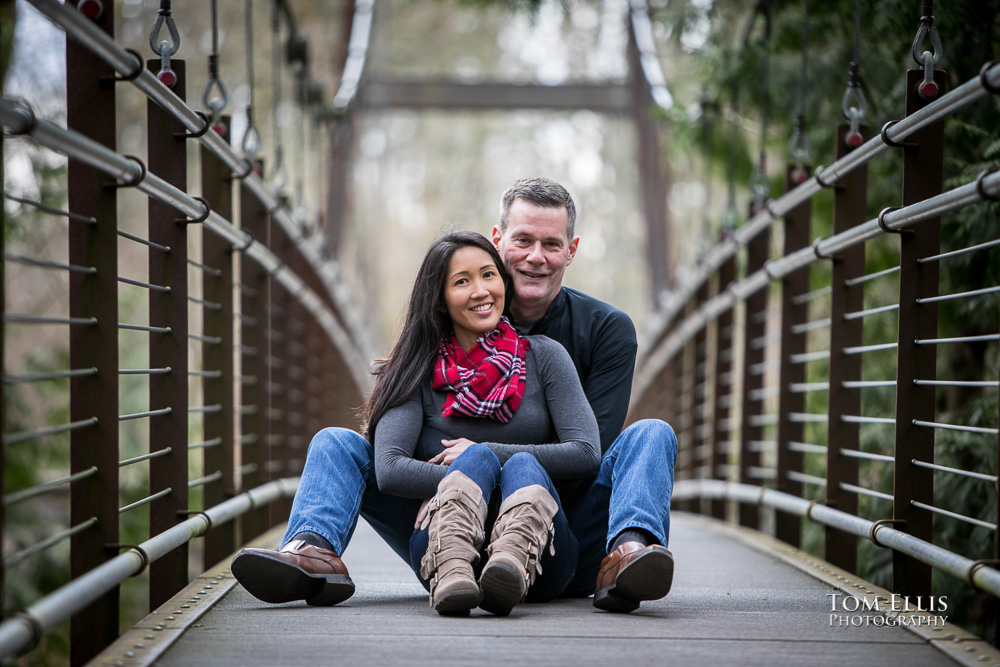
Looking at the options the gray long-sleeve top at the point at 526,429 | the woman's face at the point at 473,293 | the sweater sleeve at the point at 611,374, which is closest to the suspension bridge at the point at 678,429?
the gray long-sleeve top at the point at 526,429

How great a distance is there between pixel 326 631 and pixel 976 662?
0.88m

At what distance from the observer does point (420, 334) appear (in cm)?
195

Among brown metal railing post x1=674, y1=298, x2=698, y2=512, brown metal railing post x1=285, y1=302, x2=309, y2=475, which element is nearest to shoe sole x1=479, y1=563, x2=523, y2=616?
brown metal railing post x1=285, y1=302, x2=309, y2=475

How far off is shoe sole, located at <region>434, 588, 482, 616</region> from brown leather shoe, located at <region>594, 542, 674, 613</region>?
227 millimetres

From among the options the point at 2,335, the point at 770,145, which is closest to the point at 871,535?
the point at 2,335

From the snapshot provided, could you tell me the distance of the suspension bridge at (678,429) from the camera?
4.77 feet

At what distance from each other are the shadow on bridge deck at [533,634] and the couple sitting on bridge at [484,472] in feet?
0.19

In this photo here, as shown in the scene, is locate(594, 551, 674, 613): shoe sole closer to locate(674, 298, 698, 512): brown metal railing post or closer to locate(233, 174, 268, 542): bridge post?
locate(233, 174, 268, 542): bridge post

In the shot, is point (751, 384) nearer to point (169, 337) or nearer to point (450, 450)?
point (450, 450)

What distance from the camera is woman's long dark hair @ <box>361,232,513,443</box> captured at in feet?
6.23

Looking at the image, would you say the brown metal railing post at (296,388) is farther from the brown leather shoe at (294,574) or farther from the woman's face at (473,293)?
the brown leather shoe at (294,574)

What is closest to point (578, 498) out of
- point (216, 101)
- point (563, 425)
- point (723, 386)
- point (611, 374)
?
point (563, 425)

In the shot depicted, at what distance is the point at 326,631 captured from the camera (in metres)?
1.54

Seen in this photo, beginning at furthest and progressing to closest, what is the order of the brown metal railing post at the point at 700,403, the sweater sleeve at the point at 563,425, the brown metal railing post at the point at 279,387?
the brown metal railing post at the point at 700,403 < the brown metal railing post at the point at 279,387 < the sweater sleeve at the point at 563,425
